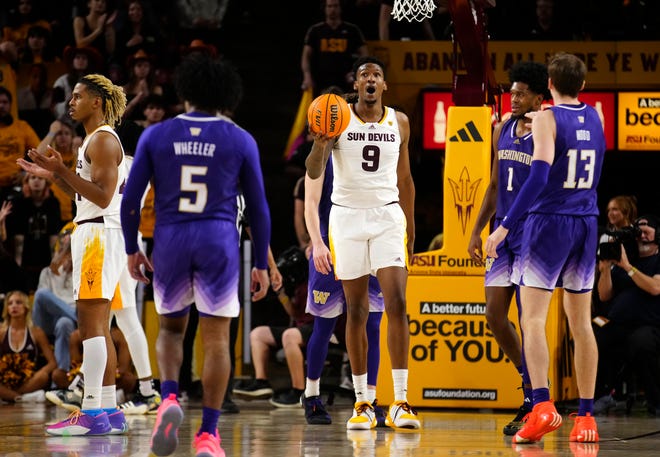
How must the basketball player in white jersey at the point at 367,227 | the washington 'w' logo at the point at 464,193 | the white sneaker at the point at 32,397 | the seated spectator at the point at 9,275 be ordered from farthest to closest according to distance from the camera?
the seated spectator at the point at 9,275, the white sneaker at the point at 32,397, the washington 'w' logo at the point at 464,193, the basketball player in white jersey at the point at 367,227

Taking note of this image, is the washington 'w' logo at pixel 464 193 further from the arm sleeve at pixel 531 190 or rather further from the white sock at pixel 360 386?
the arm sleeve at pixel 531 190

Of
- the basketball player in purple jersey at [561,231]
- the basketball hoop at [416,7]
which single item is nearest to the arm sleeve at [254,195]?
the basketball player in purple jersey at [561,231]

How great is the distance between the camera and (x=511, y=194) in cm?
793

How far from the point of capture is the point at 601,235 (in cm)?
1014

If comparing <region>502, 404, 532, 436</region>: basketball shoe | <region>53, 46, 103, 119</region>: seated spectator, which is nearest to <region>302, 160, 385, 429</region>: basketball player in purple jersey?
<region>502, 404, 532, 436</region>: basketball shoe

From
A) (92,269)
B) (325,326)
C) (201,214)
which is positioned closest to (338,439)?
(325,326)

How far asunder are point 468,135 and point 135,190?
13.7 ft

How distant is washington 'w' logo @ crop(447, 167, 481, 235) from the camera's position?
9367 millimetres

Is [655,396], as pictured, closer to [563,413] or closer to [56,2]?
[563,413]

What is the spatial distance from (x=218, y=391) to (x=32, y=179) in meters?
7.41

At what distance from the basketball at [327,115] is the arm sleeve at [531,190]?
4.60 ft

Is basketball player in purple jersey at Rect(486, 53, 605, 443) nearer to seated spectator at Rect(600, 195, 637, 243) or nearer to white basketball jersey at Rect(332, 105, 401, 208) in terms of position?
white basketball jersey at Rect(332, 105, 401, 208)

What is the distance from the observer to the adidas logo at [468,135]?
9320mm

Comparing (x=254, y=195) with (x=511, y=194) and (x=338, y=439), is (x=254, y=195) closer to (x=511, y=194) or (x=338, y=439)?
(x=338, y=439)
